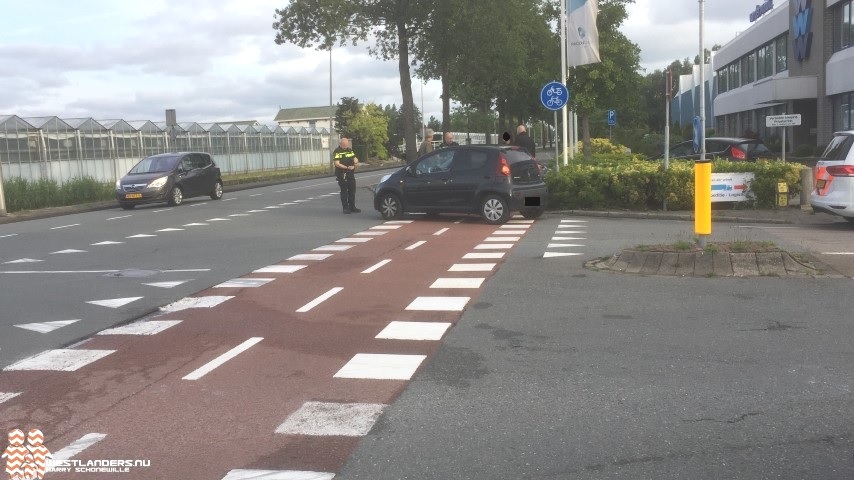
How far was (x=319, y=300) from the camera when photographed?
30.9 ft

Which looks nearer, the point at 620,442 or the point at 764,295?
the point at 620,442

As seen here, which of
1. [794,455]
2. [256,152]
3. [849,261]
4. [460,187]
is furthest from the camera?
[256,152]

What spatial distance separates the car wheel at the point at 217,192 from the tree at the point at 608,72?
1529 centimetres

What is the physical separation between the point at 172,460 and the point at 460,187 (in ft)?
43.5

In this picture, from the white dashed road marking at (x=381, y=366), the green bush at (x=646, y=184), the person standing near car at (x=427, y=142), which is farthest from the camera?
the person standing near car at (x=427, y=142)

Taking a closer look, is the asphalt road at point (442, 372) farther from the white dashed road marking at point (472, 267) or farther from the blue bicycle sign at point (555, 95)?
the blue bicycle sign at point (555, 95)

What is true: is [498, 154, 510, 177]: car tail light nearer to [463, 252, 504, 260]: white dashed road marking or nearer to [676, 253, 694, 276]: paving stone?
[463, 252, 504, 260]: white dashed road marking

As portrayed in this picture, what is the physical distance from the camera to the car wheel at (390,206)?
61.0ft

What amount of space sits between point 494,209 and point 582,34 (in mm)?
7021

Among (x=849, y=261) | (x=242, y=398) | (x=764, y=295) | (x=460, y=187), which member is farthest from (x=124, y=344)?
(x=460, y=187)

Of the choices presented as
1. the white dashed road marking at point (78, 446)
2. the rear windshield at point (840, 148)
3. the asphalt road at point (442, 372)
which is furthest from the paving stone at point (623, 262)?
the white dashed road marking at point (78, 446)

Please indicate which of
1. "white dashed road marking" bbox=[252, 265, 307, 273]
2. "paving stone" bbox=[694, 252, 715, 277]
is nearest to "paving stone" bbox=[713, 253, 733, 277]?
"paving stone" bbox=[694, 252, 715, 277]

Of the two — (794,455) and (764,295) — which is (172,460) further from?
(764,295)

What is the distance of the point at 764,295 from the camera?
896 centimetres
